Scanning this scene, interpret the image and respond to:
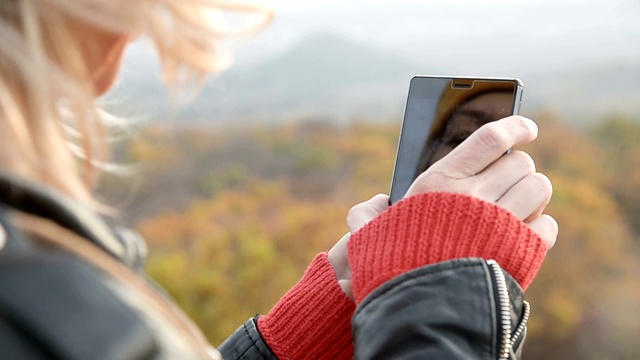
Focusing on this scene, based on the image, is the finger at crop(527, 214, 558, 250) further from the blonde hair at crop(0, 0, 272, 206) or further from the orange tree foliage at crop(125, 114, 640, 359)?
the orange tree foliage at crop(125, 114, 640, 359)

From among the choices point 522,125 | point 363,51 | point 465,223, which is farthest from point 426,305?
point 363,51

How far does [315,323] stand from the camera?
0.69 m

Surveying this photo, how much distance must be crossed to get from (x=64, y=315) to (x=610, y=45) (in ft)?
7.17

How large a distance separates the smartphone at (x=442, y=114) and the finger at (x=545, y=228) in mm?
139

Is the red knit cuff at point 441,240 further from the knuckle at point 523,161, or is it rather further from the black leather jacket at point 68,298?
the black leather jacket at point 68,298

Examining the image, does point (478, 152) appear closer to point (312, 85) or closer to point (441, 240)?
point (441, 240)

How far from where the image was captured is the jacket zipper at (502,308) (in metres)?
0.52

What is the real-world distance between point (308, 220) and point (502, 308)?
7.16 ft

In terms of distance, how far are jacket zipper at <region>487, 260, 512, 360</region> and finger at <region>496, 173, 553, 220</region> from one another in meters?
0.07

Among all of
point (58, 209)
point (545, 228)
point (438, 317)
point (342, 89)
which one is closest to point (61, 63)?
point (58, 209)

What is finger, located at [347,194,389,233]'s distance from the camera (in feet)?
2.31

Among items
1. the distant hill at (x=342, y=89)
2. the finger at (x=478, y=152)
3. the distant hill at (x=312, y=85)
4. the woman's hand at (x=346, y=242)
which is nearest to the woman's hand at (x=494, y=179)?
the finger at (x=478, y=152)

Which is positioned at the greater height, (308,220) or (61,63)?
(61,63)

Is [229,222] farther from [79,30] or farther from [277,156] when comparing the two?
[79,30]
